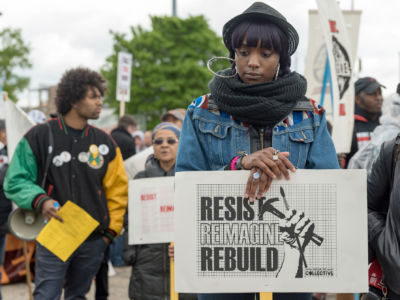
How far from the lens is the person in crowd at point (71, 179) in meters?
3.92

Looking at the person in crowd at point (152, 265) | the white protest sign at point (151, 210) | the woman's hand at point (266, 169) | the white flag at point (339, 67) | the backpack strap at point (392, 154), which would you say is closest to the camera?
the woman's hand at point (266, 169)

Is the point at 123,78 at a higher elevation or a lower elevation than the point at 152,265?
higher

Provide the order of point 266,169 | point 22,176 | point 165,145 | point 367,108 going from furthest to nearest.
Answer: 1. point 367,108
2. point 165,145
3. point 22,176
4. point 266,169

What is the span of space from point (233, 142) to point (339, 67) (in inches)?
125

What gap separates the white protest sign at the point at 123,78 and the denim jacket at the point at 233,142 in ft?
24.5

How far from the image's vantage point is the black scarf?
2.08m

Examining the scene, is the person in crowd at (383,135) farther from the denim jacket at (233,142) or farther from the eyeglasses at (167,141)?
the eyeglasses at (167,141)

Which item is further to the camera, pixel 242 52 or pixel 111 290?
pixel 111 290

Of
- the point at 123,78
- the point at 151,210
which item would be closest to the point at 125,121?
the point at 123,78

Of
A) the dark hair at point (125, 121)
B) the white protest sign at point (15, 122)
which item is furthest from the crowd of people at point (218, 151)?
the dark hair at point (125, 121)

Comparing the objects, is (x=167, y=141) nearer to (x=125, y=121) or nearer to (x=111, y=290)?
(x=111, y=290)

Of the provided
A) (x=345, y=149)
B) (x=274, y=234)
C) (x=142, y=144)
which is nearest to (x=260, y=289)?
(x=274, y=234)

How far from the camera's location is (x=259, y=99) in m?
2.08

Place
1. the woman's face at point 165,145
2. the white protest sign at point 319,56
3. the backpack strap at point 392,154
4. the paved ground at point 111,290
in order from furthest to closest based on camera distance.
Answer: the paved ground at point 111,290 < the white protest sign at point 319,56 < the woman's face at point 165,145 < the backpack strap at point 392,154
